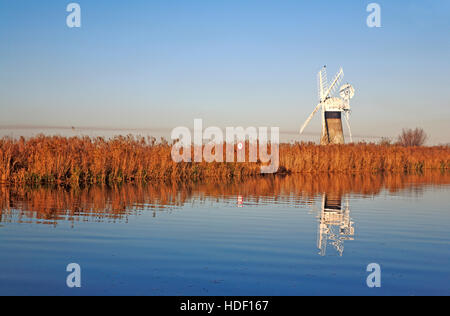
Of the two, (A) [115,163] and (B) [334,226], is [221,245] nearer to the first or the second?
(B) [334,226]

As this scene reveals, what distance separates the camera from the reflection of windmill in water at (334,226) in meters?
7.18

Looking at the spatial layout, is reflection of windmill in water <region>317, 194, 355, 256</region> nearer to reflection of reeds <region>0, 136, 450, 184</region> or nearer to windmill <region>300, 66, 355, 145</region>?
reflection of reeds <region>0, 136, 450, 184</region>

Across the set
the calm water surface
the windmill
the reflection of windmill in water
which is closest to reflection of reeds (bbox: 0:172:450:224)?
the calm water surface

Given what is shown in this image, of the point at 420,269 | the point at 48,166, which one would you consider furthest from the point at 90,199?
the point at 420,269

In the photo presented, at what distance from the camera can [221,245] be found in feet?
23.5

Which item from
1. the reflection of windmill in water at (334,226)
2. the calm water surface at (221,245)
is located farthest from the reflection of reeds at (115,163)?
the reflection of windmill in water at (334,226)

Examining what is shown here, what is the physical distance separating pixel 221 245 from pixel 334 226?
264 cm

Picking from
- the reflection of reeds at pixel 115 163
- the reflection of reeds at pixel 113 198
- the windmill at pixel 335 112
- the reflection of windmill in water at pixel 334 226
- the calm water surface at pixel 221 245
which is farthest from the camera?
the windmill at pixel 335 112

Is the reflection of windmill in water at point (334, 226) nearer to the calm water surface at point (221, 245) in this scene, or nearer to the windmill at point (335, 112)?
the calm water surface at point (221, 245)

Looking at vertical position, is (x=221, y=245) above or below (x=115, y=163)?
below

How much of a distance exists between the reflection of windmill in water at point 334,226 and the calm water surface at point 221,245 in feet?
0.07

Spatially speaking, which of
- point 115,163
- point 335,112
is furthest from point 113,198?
point 335,112

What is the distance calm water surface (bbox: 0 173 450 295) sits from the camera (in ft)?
16.8

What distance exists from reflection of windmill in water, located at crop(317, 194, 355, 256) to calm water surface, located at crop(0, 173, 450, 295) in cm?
2
